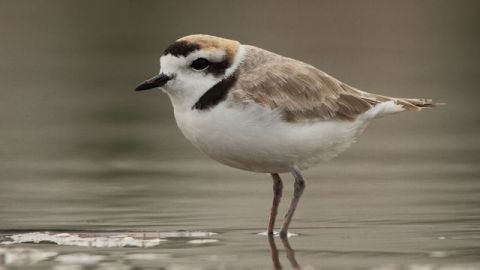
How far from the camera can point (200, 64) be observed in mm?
9219

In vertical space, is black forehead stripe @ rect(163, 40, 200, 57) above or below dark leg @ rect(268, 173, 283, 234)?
above

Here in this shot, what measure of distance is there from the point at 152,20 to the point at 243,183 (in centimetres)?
1685

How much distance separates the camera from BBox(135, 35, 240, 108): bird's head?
9156 mm

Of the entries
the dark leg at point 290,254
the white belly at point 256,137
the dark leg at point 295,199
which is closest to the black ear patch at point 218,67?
the white belly at point 256,137

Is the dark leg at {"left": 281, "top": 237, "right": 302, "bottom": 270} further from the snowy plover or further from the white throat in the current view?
the white throat

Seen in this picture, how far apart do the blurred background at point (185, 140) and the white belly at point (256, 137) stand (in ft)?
1.78

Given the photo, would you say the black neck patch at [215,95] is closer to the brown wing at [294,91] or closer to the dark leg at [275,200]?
the brown wing at [294,91]

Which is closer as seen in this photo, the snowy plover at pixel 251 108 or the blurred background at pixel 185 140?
the snowy plover at pixel 251 108

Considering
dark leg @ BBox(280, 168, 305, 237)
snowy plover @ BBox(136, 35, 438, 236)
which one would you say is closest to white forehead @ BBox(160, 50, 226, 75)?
snowy plover @ BBox(136, 35, 438, 236)

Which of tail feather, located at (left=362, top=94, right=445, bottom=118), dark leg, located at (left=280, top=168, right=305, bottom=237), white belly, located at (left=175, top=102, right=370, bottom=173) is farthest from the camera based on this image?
tail feather, located at (left=362, top=94, right=445, bottom=118)

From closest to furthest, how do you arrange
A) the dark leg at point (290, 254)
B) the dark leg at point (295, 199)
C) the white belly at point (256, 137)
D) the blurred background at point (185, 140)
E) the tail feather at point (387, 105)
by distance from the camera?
1. the dark leg at point (290, 254)
2. the white belly at point (256, 137)
3. the dark leg at point (295, 199)
4. the tail feather at point (387, 105)
5. the blurred background at point (185, 140)

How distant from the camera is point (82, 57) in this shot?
80.8ft

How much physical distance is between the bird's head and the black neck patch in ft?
0.09

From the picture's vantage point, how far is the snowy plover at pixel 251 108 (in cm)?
905
